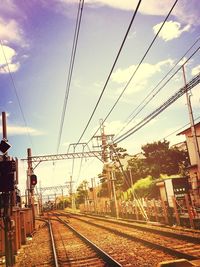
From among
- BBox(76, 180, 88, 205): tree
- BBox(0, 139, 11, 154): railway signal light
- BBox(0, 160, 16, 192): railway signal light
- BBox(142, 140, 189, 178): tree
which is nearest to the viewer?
BBox(0, 160, 16, 192): railway signal light

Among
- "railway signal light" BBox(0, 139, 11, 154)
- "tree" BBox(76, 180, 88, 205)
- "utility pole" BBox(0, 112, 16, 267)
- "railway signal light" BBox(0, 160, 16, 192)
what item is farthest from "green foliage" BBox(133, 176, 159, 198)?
"tree" BBox(76, 180, 88, 205)

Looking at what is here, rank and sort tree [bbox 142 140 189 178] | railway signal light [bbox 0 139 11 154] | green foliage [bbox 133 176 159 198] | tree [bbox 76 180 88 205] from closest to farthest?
railway signal light [bbox 0 139 11 154]
green foliage [bbox 133 176 159 198]
tree [bbox 142 140 189 178]
tree [bbox 76 180 88 205]

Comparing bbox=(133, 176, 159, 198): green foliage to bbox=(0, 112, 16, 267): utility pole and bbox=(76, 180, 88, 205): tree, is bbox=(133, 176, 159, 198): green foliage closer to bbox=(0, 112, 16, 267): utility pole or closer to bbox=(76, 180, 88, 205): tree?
bbox=(0, 112, 16, 267): utility pole

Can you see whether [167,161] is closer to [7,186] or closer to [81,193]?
[7,186]

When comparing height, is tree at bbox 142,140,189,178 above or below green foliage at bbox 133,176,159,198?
above

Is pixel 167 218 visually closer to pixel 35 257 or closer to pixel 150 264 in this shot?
pixel 35 257

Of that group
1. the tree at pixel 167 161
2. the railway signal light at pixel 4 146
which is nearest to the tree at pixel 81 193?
the tree at pixel 167 161

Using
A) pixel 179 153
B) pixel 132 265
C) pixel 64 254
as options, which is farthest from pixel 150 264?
pixel 179 153

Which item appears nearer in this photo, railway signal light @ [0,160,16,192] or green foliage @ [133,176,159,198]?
railway signal light @ [0,160,16,192]

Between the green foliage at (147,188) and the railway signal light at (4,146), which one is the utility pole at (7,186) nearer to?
the railway signal light at (4,146)

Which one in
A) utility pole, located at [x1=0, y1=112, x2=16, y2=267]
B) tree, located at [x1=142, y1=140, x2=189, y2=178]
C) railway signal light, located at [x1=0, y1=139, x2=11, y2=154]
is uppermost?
tree, located at [x1=142, y1=140, x2=189, y2=178]

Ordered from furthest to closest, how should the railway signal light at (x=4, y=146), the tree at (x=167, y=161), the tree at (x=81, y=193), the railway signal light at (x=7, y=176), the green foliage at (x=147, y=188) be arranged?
the tree at (x=81, y=193) → the tree at (x=167, y=161) → the green foliage at (x=147, y=188) → the railway signal light at (x=4, y=146) → the railway signal light at (x=7, y=176)

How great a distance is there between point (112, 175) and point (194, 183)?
920 cm

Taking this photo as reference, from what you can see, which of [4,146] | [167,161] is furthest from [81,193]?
[4,146]
